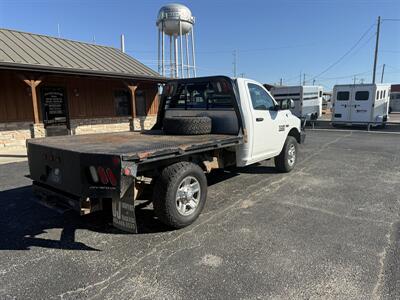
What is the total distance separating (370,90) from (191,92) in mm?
14394

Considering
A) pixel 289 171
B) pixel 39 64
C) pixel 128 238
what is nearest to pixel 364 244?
pixel 128 238

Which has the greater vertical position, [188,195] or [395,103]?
[395,103]

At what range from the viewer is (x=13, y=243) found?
372 cm

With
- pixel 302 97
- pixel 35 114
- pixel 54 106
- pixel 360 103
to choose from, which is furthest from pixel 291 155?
pixel 302 97

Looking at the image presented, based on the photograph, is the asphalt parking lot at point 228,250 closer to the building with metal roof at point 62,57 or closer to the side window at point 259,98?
the side window at point 259,98

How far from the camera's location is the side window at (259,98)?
5676 millimetres

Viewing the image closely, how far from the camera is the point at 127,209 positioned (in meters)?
3.26

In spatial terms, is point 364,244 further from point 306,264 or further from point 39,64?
point 39,64

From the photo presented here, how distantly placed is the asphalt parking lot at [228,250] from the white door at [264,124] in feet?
2.64

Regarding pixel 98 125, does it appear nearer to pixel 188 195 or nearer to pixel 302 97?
pixel 188 195

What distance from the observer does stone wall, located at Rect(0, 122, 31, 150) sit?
11.8 m

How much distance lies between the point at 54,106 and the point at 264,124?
35.9ft

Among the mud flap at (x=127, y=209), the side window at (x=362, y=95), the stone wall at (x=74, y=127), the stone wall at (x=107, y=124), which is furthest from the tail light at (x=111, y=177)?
the side window at (x=362, y=95)

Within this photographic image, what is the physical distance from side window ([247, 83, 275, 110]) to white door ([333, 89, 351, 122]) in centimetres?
1340
